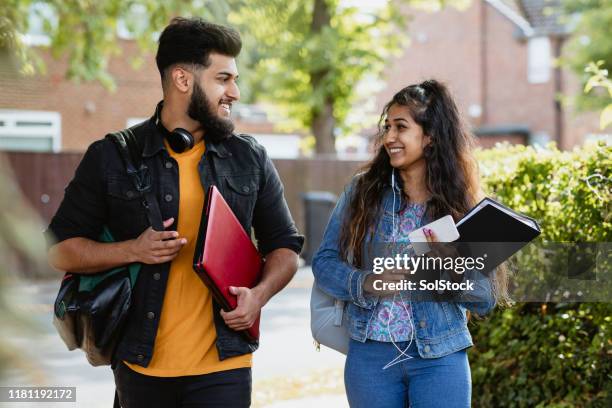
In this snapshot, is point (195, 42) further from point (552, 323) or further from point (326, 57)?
point (326, 57)

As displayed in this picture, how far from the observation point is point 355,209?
343cm

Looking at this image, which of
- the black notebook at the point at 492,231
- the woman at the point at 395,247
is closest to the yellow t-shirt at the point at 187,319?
the woman at the point at 395,247

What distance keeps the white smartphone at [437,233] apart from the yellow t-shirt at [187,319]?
74 cm

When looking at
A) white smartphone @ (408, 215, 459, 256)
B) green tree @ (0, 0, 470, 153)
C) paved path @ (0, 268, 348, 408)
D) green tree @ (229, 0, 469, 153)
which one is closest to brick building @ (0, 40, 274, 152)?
green tree @ (0, 0, 470, 153)

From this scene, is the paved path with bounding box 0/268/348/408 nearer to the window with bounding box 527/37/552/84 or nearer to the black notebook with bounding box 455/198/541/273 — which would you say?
the black notebook with bounding box 455/198/541/273

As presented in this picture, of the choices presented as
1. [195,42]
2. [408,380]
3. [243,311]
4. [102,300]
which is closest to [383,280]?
[408,380]

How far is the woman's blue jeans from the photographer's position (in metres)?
3.18

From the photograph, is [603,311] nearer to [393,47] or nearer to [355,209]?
[355,209]

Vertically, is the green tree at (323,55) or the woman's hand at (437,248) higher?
the green tree at (323,55)

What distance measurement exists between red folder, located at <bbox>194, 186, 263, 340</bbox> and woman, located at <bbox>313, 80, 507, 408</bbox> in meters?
0.35

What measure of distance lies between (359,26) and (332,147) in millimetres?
3501

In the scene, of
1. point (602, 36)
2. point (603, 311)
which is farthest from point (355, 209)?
point (602, 36)

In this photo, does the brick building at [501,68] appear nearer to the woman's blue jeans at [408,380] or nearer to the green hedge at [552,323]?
the green hedge at [552,323]

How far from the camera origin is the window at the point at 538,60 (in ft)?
115
